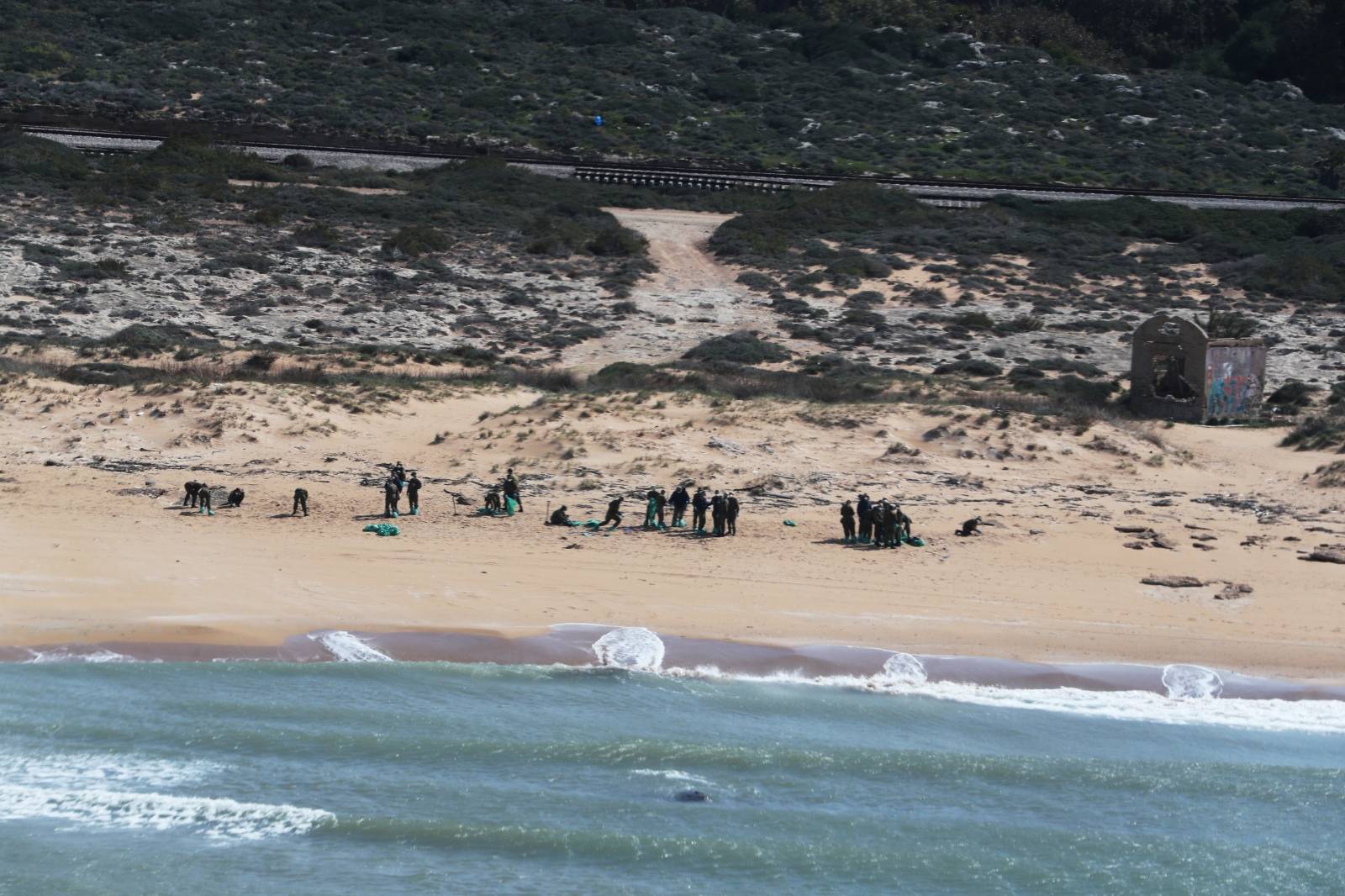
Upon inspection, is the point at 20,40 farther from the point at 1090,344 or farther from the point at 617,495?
the point at 617,495

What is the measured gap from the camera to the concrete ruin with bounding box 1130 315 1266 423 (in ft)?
101

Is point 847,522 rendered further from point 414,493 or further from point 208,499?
point 208,499

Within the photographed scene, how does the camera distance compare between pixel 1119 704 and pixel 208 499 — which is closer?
pixel 1119 704

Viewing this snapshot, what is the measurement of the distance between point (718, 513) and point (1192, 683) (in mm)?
7551

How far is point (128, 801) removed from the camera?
14.6 meters

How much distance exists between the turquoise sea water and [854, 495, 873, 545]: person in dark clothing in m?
5.10

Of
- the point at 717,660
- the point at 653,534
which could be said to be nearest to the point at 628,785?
the point at 717,660

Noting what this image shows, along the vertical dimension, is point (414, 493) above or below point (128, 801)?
above

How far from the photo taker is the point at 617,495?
25.1 metres

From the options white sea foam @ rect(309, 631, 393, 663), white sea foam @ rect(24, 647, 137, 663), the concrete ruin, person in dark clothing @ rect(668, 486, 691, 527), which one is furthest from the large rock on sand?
white sea foam @ rect(24, 647, 137, 663)

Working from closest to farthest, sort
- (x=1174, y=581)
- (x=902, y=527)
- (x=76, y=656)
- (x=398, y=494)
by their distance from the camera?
(x=76, y=656) → (x=1174, y=581) → (x=902, y=527) → (x=398, y=494)

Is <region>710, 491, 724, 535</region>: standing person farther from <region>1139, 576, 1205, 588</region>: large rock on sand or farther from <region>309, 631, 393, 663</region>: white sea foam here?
<region>309, 631, 393, 663</region>: white sea foam

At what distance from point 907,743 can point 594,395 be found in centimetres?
1527

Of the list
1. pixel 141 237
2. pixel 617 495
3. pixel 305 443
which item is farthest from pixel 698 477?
pixel 141 237
